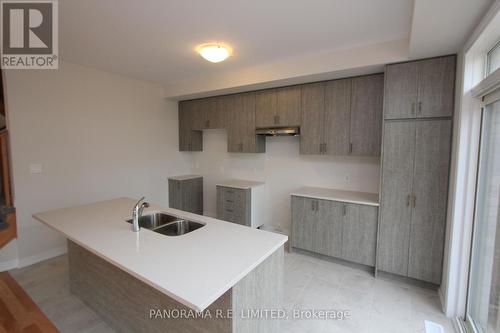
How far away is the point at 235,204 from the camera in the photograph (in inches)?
159

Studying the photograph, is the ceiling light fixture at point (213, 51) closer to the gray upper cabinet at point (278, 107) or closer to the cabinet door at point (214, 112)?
the gray upper cabinet at point (278, 107)

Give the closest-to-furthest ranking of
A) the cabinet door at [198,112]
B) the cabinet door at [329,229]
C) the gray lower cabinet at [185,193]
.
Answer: the cabinet door at [329,229] < the cabinet door at [198,112] < the gray lower cabinet at [185,193]

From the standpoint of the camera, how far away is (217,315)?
1374 millimetres

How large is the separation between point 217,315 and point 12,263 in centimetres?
325

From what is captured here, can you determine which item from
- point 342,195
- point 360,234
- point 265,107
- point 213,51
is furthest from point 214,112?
point 360,234

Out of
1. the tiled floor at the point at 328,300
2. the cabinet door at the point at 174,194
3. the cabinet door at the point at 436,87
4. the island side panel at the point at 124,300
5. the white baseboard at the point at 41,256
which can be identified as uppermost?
the cabinet door at the point at 436,87

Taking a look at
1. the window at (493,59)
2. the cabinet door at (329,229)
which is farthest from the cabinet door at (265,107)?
the window at (493,59)

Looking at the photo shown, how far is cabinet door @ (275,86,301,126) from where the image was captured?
3531 millimetres

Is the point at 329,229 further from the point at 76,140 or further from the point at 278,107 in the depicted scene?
the point at 76,140

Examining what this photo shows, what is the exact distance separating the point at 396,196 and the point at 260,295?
1.98 m

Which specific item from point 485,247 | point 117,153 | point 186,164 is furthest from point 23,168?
point 485,247

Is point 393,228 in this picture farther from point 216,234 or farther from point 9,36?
point 9,36

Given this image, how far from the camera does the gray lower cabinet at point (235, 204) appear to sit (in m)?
3.93
